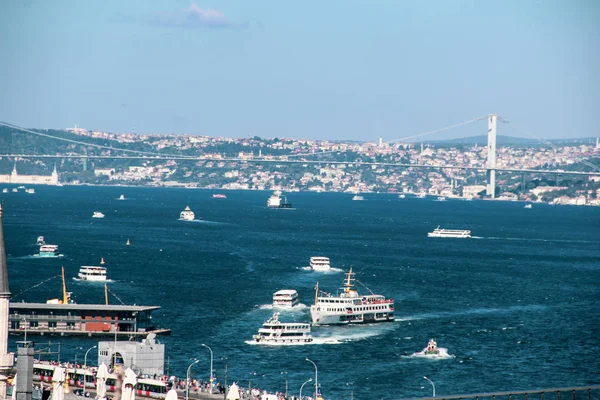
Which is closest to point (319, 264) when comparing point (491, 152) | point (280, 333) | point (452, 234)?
point (280, 333)

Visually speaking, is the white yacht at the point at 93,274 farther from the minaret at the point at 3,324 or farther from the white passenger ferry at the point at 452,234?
the white passenger ferry at the point at 452,234

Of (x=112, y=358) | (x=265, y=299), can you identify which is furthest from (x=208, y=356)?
(x=265, y=299)

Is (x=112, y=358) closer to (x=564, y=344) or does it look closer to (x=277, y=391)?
(x=277, y=391)

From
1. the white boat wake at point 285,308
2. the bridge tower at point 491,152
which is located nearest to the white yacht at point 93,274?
the white boat wake at point 285,308

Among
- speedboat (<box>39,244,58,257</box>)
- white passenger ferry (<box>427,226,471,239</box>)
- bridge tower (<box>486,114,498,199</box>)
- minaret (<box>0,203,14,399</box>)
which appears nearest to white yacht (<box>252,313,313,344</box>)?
minaret (<box>0,203,14,399</box>)

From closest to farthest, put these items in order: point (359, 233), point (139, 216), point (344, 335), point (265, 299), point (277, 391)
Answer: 1. point (277, 391)
2. point (344, 335)
3. point (265, 299)
4. point (359, 233)
5. point (139, 216)

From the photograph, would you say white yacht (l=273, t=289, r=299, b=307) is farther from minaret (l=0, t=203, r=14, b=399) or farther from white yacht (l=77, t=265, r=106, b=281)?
minaret (l=0, t=203, r=14, b=399)

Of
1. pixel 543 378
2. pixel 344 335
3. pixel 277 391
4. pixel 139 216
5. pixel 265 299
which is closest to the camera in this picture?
pixel 277 391
